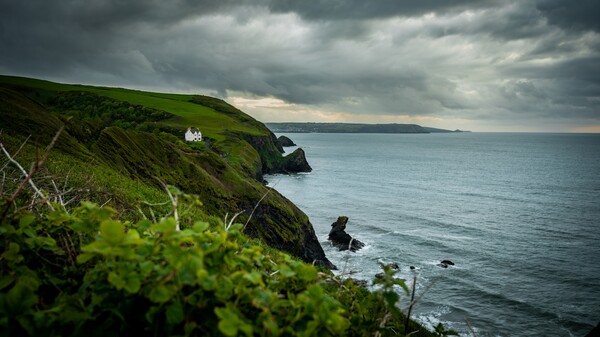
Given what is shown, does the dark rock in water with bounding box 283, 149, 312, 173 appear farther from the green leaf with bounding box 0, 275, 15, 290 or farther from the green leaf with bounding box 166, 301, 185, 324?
the green leaf with bounding box 166, 301, 185, 324

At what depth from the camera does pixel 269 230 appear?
1309 inches

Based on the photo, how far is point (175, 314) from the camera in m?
2.04

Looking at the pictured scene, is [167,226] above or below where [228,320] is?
above

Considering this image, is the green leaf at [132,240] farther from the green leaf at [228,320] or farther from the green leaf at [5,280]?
the green leaf at [5,280]

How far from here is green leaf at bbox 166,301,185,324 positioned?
2020 mm

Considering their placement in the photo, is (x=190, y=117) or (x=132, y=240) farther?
(x=190, y=117)

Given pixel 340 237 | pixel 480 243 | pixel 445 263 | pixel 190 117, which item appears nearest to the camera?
pixel 445 263

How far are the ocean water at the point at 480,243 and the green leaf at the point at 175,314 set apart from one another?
1.64 meters

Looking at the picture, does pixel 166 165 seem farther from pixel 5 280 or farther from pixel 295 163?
pixel 295 163

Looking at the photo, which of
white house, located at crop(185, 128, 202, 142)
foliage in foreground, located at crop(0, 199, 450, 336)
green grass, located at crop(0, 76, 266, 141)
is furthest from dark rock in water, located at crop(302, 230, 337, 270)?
green grass, located at crop(0, 76, 266, 141)

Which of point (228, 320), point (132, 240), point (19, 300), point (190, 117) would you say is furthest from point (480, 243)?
point (190, 117)

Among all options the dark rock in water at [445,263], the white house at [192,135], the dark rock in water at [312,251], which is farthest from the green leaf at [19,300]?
the white house at [192,135]

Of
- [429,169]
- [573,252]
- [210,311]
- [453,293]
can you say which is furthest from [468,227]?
[429,169]

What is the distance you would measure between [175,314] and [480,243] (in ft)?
183
